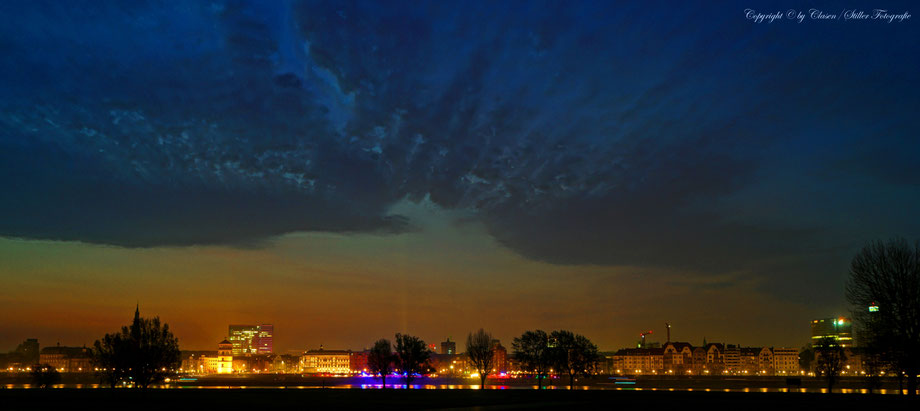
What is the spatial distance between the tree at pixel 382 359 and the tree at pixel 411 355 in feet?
7.87

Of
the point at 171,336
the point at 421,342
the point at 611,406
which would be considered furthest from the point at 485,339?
the point at 611,406

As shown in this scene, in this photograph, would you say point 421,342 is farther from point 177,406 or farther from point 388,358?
point 177,406

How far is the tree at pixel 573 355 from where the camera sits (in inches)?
3838

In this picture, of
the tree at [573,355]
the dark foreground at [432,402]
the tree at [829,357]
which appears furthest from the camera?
the tree at [573,355]

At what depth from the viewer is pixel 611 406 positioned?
48.3 meters

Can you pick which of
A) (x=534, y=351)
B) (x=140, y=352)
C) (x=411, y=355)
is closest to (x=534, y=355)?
(x=534, y=351)

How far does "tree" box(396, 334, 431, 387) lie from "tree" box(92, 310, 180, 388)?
39.6 metres

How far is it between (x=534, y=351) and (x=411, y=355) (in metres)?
19.3

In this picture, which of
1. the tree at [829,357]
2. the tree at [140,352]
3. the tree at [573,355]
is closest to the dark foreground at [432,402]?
the tree at [140,352]

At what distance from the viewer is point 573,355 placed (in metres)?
97.4

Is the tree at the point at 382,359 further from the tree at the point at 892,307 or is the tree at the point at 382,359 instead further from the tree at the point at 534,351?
the tree at the point at 892,307

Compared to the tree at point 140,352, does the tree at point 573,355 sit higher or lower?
lower

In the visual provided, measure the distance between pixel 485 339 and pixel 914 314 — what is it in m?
68.5

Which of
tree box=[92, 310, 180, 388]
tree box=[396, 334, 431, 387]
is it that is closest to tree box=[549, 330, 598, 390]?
tree box=[396, 334, 431, 387]
